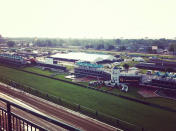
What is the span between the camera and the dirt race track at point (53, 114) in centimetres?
2225

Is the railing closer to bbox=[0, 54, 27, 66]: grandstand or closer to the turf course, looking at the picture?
the turf course

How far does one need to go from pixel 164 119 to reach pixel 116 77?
17.4 meters

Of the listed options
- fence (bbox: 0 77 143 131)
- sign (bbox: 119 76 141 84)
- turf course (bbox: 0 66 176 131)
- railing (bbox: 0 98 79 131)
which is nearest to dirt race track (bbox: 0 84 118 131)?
fence (bbox: 0 77 143 131)

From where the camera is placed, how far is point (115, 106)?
28.6 m

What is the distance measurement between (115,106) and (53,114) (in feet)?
33.1

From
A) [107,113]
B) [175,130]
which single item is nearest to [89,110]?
[107,113]

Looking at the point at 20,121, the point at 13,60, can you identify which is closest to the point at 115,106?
the point at 20,121

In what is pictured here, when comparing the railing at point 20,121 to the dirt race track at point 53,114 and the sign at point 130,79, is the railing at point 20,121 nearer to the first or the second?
the dirt race track at point 53,114

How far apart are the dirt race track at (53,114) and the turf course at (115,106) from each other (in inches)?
139

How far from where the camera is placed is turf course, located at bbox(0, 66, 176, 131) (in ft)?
79.0

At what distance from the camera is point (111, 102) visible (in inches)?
1195

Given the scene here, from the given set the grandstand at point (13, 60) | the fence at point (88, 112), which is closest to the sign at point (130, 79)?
the fence at point (88, 112)

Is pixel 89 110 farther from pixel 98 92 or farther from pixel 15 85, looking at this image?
pixel 15 85

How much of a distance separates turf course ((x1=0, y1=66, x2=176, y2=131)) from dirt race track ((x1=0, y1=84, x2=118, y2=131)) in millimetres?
3527
